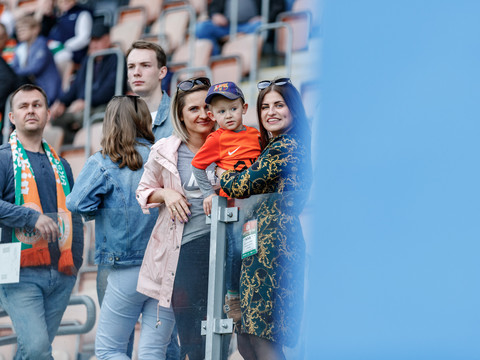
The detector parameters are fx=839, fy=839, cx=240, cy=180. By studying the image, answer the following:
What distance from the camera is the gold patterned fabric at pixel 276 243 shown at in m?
2.80

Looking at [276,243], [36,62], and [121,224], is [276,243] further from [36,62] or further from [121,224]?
[36,62]

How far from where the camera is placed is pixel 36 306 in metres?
3.64

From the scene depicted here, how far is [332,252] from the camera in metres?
2.27

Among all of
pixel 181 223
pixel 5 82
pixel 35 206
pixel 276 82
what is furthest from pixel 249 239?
pixel 5 82

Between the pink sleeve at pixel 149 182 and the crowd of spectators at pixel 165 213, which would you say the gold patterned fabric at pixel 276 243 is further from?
the pink sleeve at pixel 149 182

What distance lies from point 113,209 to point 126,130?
0.41 m

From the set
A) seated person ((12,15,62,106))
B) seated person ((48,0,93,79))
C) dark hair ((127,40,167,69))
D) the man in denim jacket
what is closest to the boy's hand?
the man in denim jacket

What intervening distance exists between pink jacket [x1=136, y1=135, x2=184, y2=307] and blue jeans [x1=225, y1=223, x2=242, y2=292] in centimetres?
27

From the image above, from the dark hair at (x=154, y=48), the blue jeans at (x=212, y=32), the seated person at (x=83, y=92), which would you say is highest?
the blue jeans at (x=212, y=32)

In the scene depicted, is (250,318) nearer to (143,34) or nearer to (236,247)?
(236,247)

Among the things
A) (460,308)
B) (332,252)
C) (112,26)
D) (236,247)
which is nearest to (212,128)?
(236,247)

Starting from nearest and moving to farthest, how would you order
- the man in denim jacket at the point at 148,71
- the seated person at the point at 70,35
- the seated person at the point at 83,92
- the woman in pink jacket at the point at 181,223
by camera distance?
the woman in pink jacket at the point at 181,223, the man in denim jacket at the point at 148,71, the seated person at the point at 83,92, the seated person at the point at 70,35

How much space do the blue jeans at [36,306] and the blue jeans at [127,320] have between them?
9.8 inches

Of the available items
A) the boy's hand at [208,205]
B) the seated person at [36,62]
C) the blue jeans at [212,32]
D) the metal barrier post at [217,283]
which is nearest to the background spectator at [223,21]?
the blue jeans at [212,32]
